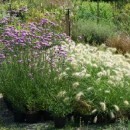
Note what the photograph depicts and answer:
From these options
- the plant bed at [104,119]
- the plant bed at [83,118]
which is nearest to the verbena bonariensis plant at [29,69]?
the plant bed at [83,118]

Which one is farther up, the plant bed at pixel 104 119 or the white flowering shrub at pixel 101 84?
the white flowering shrub at pixel 101 84

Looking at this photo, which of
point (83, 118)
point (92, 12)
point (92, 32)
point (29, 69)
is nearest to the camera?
point (83, 118)

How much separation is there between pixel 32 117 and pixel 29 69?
0.68 meters

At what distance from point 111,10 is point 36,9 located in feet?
9.76

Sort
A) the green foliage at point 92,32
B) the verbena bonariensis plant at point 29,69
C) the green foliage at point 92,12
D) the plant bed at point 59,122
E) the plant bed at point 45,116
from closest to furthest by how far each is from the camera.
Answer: the plant bed at point 59,122, the verbena bonariensis plant at point 29,69, the plant bed at point 45,116, the green foliage at point 92,32, the green foliage at point 92,12

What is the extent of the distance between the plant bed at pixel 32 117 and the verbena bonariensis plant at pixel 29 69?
0.06 meters

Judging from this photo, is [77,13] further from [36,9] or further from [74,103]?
[74,103]

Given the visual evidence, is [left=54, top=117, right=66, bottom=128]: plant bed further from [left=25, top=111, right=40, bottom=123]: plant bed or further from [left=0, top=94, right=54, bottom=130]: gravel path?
[left=25, top=111, right=40, bottom=123]: plant bed

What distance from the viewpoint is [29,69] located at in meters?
7.18

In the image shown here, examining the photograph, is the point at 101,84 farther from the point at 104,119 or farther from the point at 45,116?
the point at 45,116

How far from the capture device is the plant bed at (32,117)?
7059 millimetres

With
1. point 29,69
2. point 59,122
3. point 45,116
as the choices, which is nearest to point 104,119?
point 59,122

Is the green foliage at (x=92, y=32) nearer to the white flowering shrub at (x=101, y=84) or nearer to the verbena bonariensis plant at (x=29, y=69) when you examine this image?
the white flowering shrub at (x=101, y=84)

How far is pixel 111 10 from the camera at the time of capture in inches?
719
